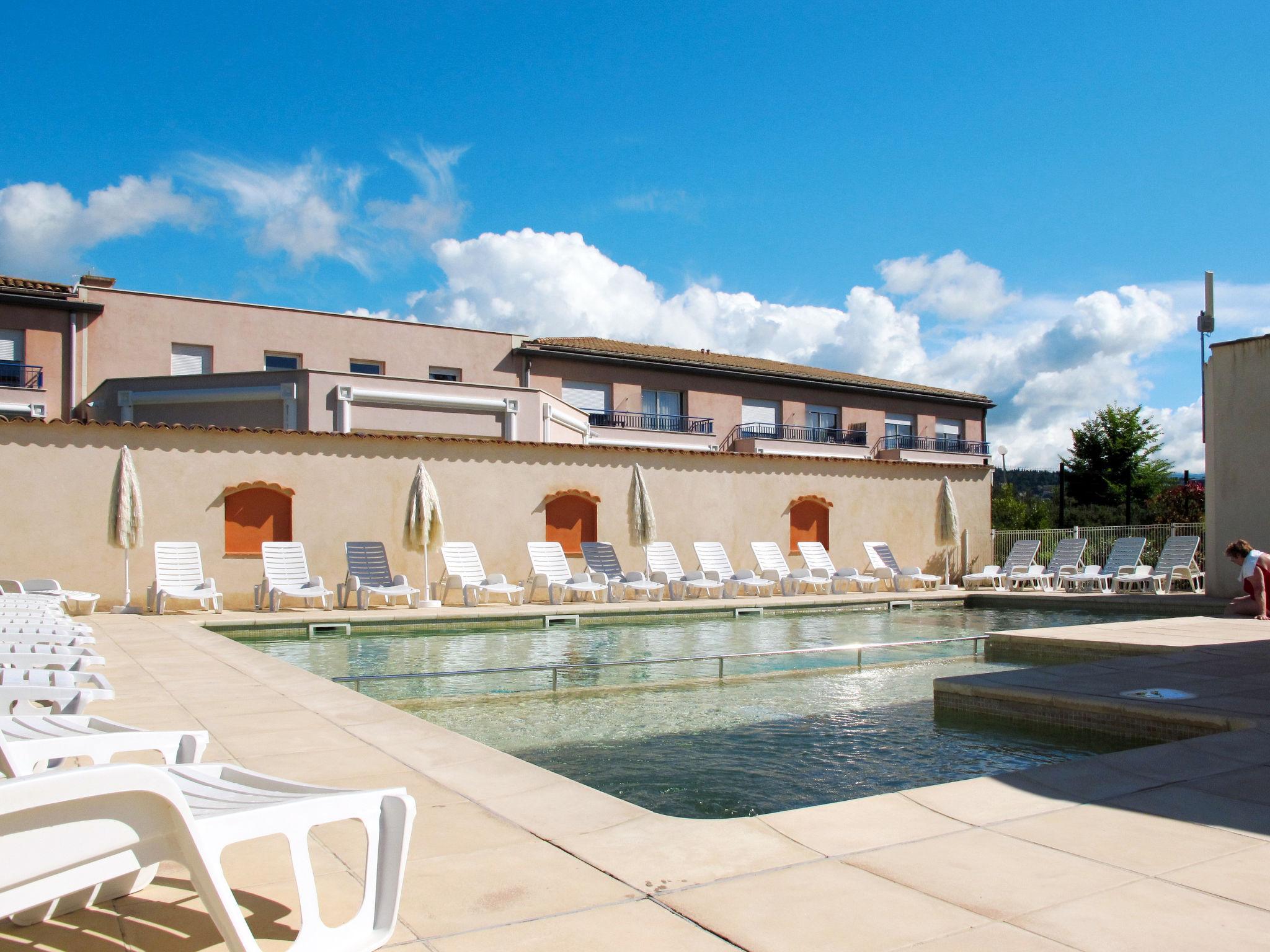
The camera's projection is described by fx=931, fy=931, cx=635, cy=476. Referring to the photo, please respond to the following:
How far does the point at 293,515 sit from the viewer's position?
46.6 feet

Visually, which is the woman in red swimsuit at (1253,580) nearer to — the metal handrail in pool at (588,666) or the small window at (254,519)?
the metal handrail in pool at (588,666)

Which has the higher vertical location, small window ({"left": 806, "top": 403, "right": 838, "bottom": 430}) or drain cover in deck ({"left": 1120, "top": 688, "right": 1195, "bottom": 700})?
small window ({"left": 806, "top": 403, "right": 838, "bottom": 430})

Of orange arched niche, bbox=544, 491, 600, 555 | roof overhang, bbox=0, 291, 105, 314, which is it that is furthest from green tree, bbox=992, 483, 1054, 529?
roof overhang, bbox=0, 291, 105, 314

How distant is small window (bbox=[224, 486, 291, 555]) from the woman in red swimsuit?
496 inches

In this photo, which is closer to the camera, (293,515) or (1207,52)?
(1207,52)

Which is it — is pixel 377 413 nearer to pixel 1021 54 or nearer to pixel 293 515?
pixel 293 515

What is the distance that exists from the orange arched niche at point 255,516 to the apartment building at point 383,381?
5.77 meters

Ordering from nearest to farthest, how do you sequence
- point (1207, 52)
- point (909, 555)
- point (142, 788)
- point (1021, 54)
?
point (142, 788) → point (1207, 52) → point (1021, 54) → point (909, 555)

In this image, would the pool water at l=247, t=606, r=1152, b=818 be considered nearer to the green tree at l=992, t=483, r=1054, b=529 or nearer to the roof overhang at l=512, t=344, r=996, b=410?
the roof overhang at l=512, t=344, r=996, b=410

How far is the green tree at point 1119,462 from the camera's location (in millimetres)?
42406

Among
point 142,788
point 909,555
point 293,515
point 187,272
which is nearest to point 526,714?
point 142,788

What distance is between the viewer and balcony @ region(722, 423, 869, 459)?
32.7 m

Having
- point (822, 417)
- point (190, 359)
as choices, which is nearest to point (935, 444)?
point (822, 417)

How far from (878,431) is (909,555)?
57.3 feet
